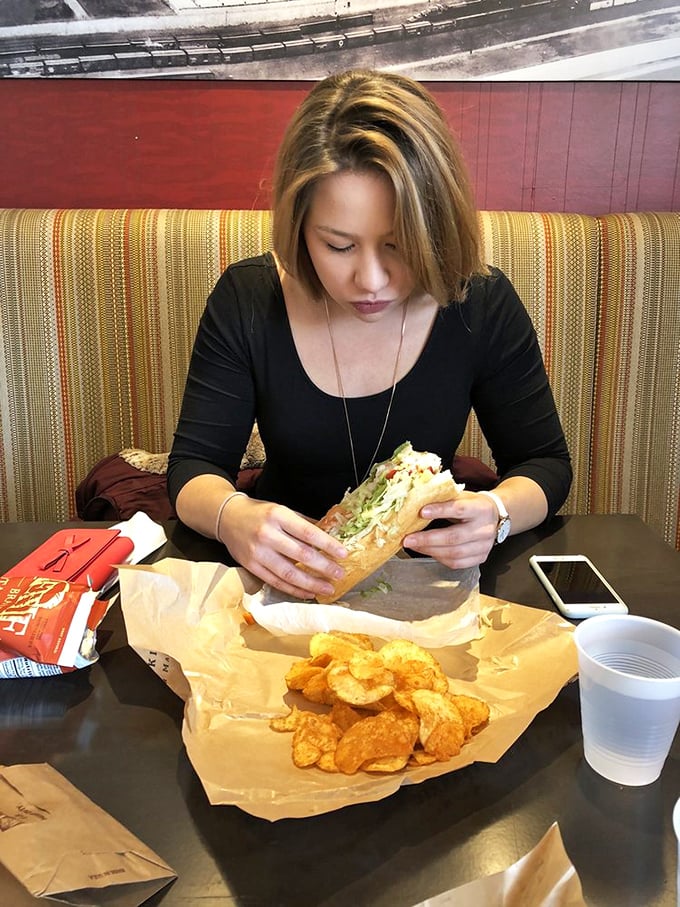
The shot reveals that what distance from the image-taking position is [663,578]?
1.27 m

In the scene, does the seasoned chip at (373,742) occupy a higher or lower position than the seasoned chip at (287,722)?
higher

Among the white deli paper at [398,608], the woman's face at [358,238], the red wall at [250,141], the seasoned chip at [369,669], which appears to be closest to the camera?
the seasoned chip at [369,669]

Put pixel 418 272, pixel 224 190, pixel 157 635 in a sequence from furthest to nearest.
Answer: pixel 224 190 → pixel 418 272 → pixel 157 635

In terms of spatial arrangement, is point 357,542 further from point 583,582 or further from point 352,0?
point 352,0

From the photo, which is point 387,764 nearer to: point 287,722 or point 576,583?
point 287,722

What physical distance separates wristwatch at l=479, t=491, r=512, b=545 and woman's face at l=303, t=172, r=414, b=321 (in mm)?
399

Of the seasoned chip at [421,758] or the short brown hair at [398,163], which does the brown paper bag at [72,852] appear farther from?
the short brown hair at [398,163]

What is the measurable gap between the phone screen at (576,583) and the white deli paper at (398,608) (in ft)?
0.39

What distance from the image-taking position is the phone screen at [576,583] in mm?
1188

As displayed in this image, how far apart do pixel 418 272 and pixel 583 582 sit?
1.91 feet

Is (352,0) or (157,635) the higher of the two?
(352,0)

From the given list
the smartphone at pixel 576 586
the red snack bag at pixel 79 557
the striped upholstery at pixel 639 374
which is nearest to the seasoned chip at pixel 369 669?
the smartphone at pixel 576 586

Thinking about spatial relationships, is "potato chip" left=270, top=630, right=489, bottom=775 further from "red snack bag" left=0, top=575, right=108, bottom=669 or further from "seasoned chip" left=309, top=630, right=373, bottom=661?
"red snack bag" left=0, top=575, right=108, bottom=669

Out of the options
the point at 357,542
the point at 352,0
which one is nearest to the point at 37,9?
the point at 352,0
